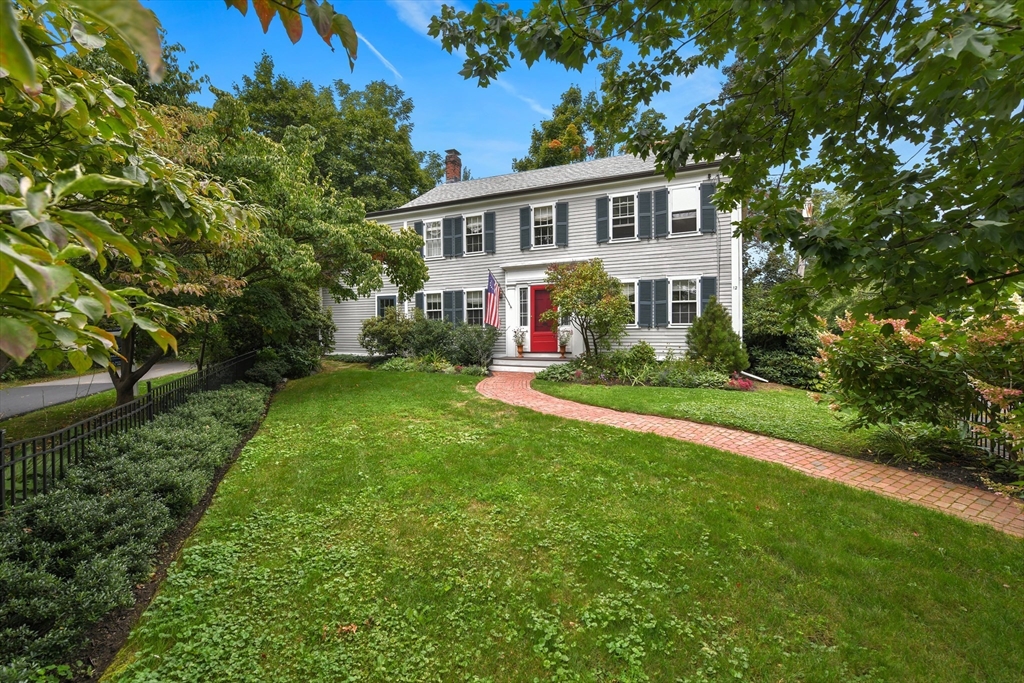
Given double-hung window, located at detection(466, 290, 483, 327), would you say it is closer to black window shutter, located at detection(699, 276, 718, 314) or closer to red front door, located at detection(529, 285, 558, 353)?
red front door, located at detection(529, 285, 558, 353)

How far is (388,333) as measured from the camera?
1543cm

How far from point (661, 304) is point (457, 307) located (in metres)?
7.16

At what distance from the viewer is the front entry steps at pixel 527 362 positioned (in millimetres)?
13638

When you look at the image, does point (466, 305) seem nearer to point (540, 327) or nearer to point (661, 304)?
point (540, 327)

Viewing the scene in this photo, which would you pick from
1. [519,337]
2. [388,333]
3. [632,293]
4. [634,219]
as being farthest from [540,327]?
[388,333]

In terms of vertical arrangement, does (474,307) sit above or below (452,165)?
below

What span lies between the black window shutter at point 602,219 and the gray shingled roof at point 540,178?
2.36 feet

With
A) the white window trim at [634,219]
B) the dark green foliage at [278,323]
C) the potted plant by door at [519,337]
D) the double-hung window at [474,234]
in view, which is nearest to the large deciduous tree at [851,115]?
the dark green foliage at [278,323]

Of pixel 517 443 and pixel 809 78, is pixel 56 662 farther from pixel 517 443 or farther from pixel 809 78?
pixel 809 78

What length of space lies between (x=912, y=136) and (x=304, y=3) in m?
3.85

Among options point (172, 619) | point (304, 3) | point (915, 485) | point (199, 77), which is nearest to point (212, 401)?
point (172, 619)

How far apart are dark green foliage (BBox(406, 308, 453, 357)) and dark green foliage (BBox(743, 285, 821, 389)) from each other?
9280mm

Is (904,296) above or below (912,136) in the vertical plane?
below

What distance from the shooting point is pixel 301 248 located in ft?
28.1
